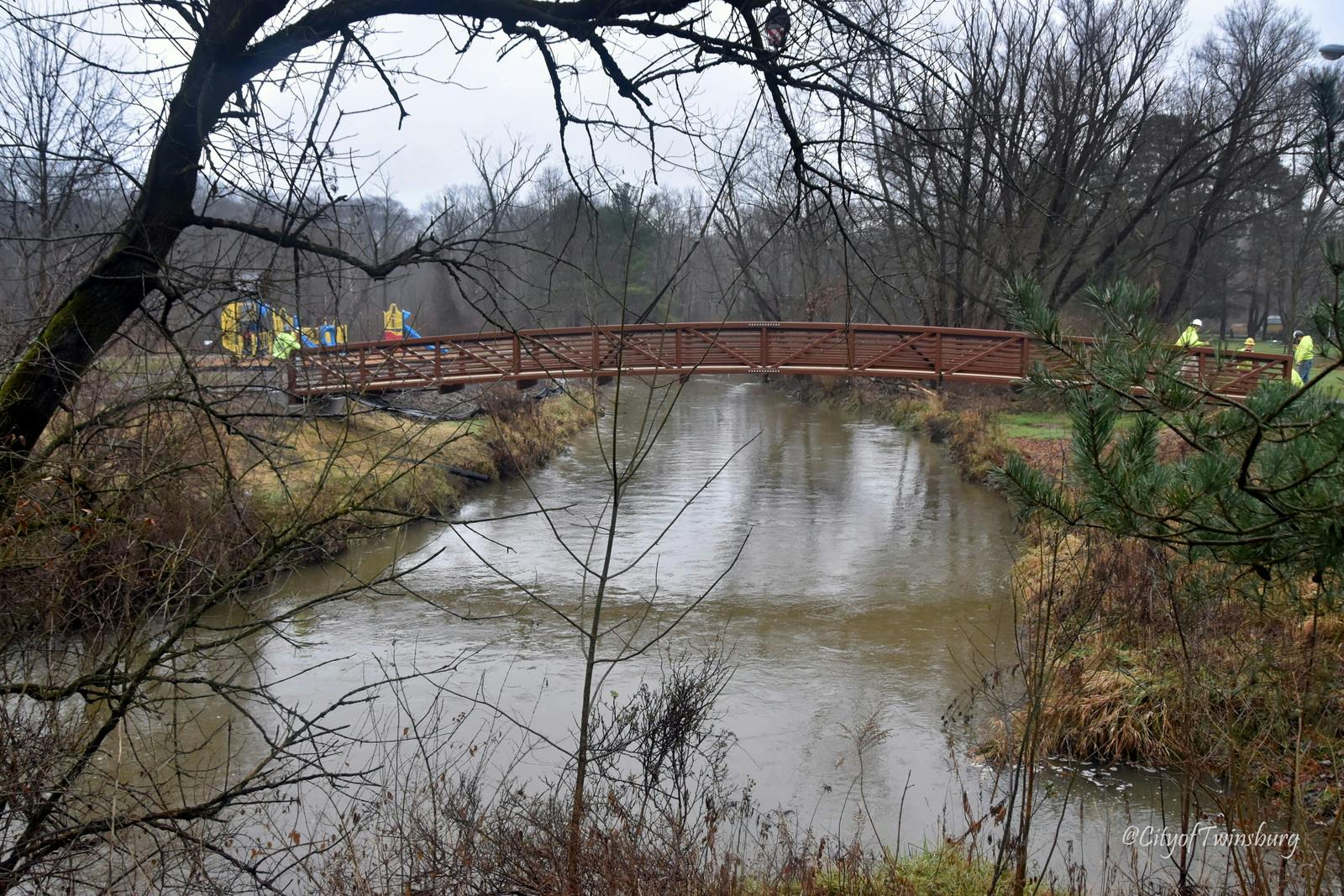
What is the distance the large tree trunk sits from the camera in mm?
3568

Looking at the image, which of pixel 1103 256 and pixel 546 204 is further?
pixel 1103 256

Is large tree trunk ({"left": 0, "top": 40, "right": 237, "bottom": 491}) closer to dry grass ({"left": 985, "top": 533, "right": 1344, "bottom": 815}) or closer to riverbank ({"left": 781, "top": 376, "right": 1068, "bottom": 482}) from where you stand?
dry grass ({"left": 985, "top": 533, "right": 1344, "bottom": 815})

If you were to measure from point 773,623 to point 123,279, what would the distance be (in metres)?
8.03

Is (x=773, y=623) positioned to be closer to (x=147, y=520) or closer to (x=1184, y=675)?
(x=1184, y=675)

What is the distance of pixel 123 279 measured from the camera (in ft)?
11.7

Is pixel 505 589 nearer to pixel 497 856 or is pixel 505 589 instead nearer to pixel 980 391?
pixel 497 856

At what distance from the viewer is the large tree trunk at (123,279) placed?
357cm

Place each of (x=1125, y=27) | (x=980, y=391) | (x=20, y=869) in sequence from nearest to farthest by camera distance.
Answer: (x=20, y=869)
(x=1125, y=27)
(x=980, y=391)

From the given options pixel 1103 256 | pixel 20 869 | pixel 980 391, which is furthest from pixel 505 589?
pixel 1103 256

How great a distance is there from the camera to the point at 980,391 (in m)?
23.2

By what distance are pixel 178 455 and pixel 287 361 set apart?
985 mm

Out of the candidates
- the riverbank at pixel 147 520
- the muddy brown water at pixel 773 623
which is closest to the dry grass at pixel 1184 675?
the muddy brown water at pixel 773 623

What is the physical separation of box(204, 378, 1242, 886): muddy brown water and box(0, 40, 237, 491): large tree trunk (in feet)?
3.50

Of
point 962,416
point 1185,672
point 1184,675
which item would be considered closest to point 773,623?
point 1184,675
